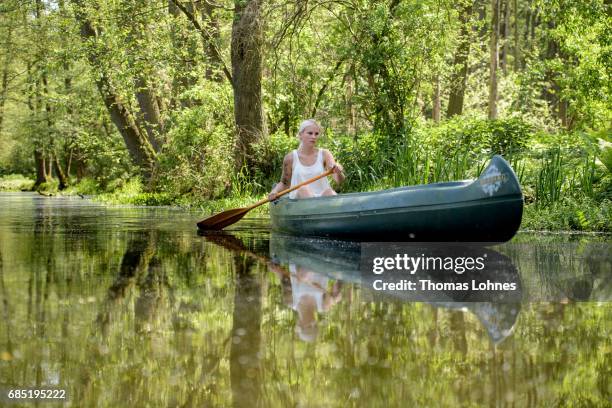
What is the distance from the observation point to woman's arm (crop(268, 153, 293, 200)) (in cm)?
1037

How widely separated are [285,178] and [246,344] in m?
7.11

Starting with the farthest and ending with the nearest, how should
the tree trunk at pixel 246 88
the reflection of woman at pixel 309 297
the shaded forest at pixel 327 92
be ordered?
1. the tree trunk at pixel 246 88
2. the shaded forest at pixel 327 92
3. the reflection of woman at pixel 309 297

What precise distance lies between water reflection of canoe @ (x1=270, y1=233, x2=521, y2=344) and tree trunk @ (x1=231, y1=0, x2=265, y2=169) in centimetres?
661

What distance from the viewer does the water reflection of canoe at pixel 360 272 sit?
4230 mm

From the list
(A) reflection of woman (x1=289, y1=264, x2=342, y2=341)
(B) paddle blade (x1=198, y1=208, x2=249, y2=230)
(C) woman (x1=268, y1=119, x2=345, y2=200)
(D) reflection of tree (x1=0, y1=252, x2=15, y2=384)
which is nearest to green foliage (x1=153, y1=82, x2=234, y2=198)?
(B) paddle blade (x1=198, y1=208, x2=249, y2=230)

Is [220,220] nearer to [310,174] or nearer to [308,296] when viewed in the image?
[310,174]

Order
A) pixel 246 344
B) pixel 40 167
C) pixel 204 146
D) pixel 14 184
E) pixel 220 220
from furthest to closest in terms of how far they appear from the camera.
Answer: pixel 14 184 → pixel 40 167 → pixel 204 146 → pixel 220 220 → pixel 246 344

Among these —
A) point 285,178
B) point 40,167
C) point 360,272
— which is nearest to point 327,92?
point 285,178

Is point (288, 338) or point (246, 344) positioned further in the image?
point (288, 338)

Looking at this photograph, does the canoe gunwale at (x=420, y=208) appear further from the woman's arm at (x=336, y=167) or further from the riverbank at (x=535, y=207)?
the riverbank at (x=535, y=207)

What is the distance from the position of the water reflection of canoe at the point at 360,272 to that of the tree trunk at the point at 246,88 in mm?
6607

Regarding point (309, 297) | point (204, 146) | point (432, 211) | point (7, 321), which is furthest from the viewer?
point (204, 146)

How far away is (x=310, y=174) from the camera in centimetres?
1019

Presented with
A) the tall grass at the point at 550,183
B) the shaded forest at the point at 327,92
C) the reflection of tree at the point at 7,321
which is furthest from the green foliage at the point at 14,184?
the reflection of tree at the point at 7,321
